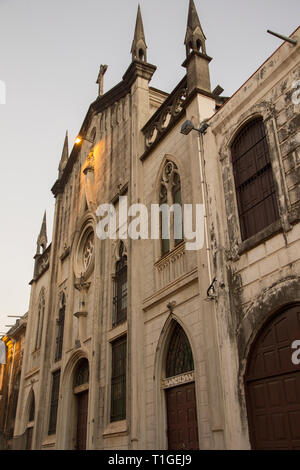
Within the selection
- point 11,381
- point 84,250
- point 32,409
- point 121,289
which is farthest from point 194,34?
point 11,381

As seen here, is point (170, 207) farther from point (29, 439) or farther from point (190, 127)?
point (29, 439)

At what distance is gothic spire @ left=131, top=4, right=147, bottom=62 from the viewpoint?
1700 cm

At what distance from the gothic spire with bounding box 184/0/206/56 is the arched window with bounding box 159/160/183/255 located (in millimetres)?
3294

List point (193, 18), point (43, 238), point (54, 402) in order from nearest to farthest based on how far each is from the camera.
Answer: point (193, 18), point (54, 402), point (43, 238)

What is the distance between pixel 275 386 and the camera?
7.77m

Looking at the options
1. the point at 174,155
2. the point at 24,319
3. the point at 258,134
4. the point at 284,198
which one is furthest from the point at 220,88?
the point at 24,319

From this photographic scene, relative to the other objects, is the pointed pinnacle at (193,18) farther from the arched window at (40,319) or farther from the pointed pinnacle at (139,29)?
the arched window at (40,319)

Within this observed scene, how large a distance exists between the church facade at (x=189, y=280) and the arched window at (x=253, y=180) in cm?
3

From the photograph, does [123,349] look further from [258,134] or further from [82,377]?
[258,134]

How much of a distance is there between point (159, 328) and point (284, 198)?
5.19 metres

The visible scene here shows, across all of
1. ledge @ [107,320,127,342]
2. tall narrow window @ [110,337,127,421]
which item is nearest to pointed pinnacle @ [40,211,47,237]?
ledge @ [107,320,127,342]

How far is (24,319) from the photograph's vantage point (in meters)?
29.1

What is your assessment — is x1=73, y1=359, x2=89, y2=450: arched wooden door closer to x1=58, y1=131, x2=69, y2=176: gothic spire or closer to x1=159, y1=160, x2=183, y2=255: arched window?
x1=159, y1=160, x2=183, y2=255: arched window

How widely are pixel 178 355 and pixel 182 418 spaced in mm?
1494
